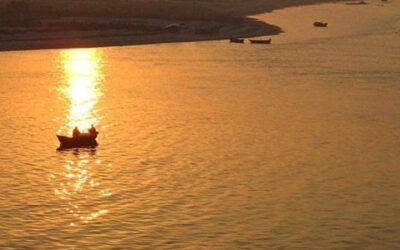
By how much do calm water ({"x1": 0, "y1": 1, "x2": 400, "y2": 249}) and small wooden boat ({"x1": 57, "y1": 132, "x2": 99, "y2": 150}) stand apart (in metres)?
0.48

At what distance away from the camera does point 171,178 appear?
3036 centimetres

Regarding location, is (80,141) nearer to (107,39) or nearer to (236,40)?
(107,39)

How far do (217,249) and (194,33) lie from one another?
74905 millimetres

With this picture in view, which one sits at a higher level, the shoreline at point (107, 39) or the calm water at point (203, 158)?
the shoreline at point (107, 39)

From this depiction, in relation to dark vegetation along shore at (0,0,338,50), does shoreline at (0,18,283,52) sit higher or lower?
lower

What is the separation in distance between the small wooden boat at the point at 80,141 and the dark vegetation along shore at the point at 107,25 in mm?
46398

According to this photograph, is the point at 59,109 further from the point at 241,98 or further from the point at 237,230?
the point at 237,230

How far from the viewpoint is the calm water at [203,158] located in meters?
24.2

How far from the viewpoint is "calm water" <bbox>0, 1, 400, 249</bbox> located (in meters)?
24.2

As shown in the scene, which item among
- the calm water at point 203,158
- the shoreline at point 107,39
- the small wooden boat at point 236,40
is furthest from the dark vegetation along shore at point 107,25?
the calm water at point 203,158

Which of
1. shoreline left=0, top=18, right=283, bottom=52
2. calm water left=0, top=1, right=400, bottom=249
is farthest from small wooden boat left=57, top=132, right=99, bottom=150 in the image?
shoreline left=0, top=18, right=283, bottom=52

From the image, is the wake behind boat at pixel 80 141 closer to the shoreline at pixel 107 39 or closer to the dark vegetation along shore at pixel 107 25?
the shoreline at pixel 107 39

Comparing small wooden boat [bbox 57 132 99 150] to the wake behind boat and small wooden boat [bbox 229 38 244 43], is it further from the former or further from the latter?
small wooden boat [bbox 229 38 244 43]

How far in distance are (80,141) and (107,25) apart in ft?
196
